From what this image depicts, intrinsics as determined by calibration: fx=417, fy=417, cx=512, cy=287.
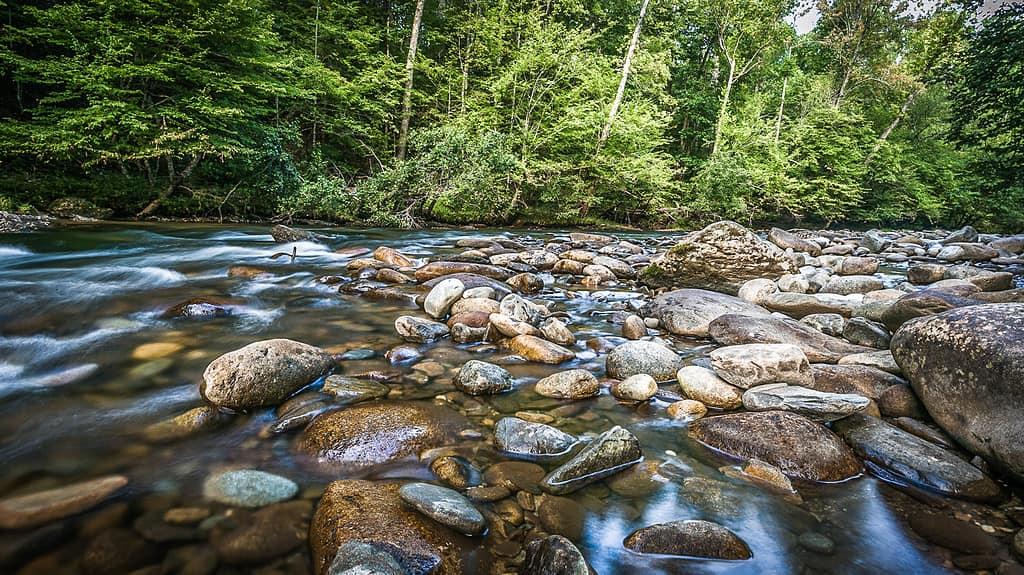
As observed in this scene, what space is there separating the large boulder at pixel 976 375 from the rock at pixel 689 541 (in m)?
1.55

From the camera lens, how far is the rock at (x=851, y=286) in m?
6.25

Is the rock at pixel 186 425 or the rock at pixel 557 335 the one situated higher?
the rock at pixel 557 335

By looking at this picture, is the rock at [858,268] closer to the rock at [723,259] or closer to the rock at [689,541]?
the rock at [723,259]

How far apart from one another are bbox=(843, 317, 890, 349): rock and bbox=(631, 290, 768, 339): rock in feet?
2.45

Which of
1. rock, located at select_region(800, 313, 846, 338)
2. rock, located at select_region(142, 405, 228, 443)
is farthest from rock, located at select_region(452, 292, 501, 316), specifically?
rock, located at select_region(800, 313, 846, 338)

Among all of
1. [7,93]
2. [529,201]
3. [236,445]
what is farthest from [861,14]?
[7,93]

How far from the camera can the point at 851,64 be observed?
2420 centimetres

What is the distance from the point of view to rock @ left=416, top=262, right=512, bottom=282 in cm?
617

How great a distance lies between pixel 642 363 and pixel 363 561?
245 centimetres

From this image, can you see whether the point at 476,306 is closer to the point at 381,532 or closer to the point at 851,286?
the point at 381,532

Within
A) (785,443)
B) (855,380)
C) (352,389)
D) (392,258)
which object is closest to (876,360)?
(855,380)

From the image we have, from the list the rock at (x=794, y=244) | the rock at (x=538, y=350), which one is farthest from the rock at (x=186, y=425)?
the rock at (x=794, y=244)

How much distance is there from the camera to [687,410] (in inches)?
107

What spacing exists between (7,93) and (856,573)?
61.9 ft
